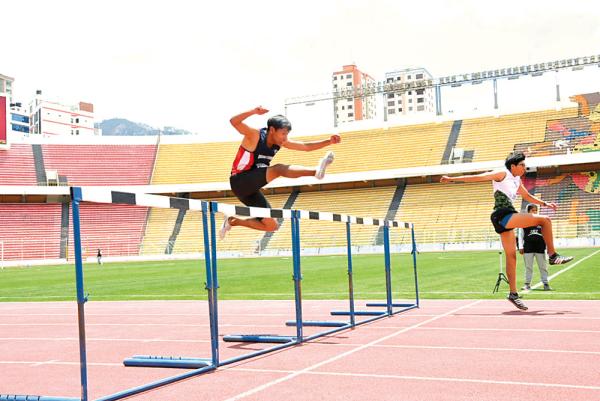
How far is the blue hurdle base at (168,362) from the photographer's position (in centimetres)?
572

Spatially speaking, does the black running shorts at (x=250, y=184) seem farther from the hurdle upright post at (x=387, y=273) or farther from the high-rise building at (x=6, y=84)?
the high-rise building at (x=6, y=84)

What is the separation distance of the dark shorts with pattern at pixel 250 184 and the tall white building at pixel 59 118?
114932mm

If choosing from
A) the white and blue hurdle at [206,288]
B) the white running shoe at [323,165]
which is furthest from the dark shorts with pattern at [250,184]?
the white running shoe at [323,165]

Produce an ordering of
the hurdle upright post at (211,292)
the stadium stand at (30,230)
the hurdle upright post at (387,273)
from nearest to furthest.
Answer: the hurdle upright post at (211,292) → the hurdle upright post at (387,273) → the stadium stand at (30,230)

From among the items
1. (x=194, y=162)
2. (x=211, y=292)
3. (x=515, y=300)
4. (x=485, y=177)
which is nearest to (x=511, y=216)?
(x=485, y=177)

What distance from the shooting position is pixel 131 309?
477 inches

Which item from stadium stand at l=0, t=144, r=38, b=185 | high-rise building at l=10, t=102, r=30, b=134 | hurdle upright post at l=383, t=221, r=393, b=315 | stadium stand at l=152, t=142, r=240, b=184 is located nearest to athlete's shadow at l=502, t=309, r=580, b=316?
hurdle upright post at l=383, t=221, r=393, b=315

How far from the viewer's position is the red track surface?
4.67 meters

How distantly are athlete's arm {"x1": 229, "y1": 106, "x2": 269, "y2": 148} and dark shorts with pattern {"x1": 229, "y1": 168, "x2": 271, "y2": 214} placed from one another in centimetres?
32

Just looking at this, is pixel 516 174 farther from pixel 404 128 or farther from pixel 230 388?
pixel 404 128

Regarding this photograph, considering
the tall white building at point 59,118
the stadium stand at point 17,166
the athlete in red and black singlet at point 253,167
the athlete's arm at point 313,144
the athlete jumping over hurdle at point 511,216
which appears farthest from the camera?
the tall white building at point 59,118

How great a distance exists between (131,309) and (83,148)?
4444 cm

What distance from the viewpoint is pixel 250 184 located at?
271 inches

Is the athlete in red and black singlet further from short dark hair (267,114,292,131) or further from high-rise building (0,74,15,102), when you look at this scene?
high-rise building (0,74,15,102)
